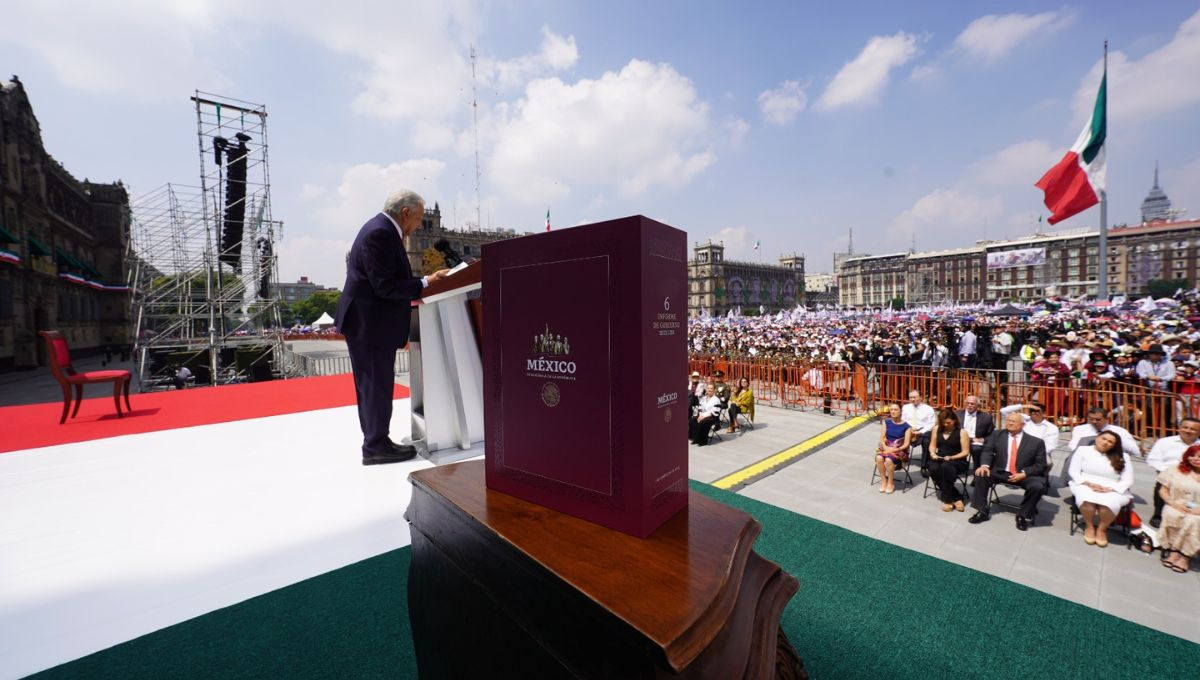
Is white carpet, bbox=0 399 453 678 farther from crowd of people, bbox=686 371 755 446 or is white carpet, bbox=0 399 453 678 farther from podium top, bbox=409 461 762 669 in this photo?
crowd of people, bbox=686 371 755 446

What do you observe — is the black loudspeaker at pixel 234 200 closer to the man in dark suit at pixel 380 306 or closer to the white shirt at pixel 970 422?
Result: the man in dark suit at pixel 380 306

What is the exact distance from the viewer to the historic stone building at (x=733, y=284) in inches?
4023

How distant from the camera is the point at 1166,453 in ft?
14.9

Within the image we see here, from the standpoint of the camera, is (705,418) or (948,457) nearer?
(948,457)

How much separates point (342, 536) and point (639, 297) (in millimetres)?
2820

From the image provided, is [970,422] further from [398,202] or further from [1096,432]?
[398,202]

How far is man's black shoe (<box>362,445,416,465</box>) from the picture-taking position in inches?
152

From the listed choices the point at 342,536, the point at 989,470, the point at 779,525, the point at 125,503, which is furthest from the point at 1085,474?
the point at 125,503

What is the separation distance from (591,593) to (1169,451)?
21.7ft

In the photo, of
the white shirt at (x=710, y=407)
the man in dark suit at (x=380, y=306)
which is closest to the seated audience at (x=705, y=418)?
the white shirt at (x=710, y=407)

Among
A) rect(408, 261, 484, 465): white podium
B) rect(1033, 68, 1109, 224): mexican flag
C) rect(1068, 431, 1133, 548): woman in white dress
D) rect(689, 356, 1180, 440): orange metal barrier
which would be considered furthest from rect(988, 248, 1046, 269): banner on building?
rect(408, 261, 484, 465): white podium

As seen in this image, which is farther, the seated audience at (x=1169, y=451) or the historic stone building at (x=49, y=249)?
the historic stone building at (x=49, y=249)

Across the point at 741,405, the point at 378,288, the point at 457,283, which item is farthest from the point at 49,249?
the point at 741,405

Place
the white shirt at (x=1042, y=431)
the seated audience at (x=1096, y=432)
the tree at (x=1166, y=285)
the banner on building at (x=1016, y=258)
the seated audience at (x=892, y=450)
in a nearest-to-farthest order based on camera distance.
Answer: the seated audience at (x=1096, y=432) < the white shirt at (x=1042, y=431) < the seated audience at (x=892, y=450) < the tree at (x=1166, y=285) < the banner on building at (x=1016, y=258)
